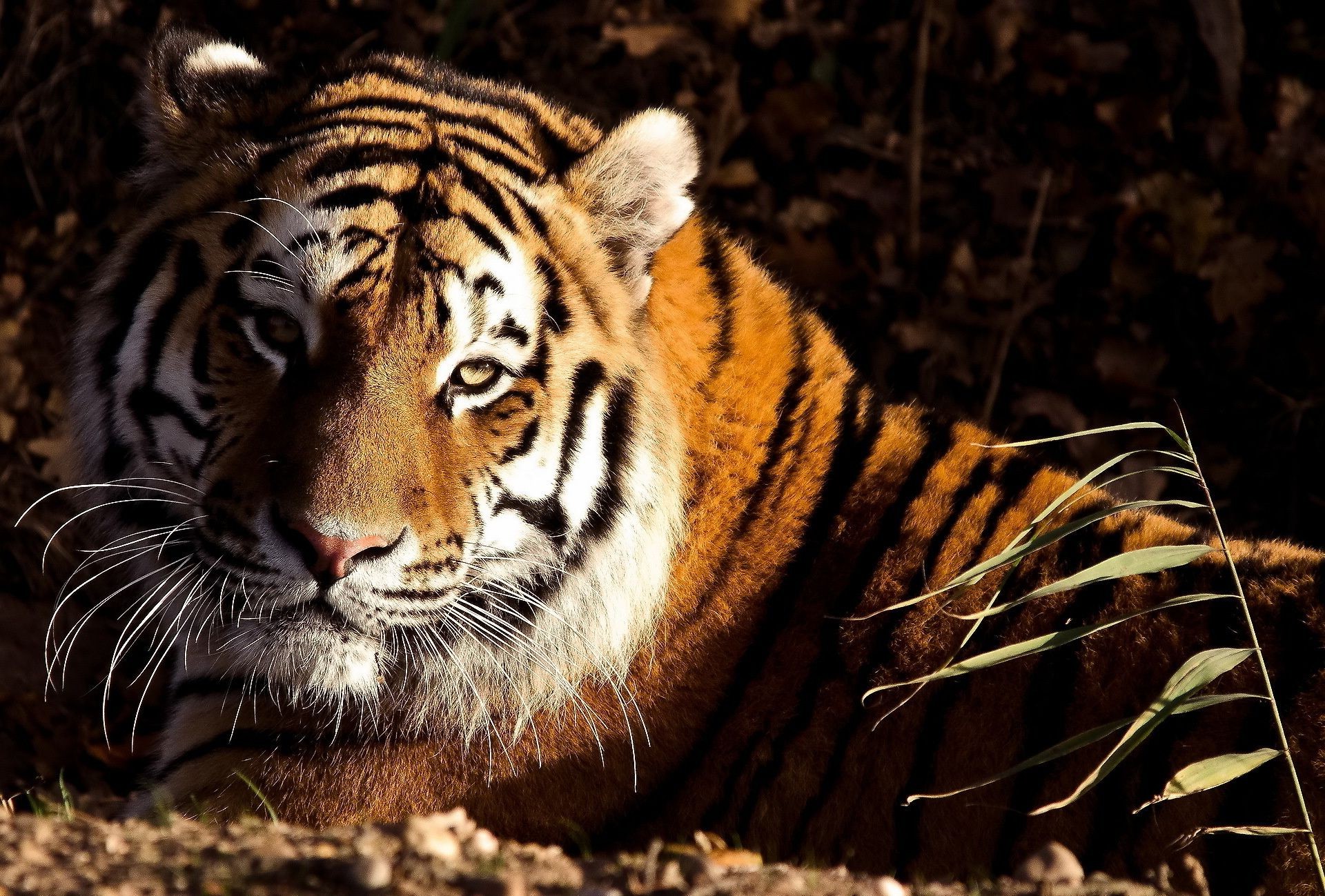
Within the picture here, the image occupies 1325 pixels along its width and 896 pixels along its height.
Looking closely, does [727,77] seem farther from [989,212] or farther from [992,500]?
[992,500]

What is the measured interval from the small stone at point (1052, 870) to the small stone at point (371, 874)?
0.74m

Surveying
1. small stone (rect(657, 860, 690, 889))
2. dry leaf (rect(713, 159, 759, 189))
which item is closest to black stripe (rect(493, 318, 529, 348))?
small stone (rect(657, 860, 690, 889))

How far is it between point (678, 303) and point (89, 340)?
3.42 feet

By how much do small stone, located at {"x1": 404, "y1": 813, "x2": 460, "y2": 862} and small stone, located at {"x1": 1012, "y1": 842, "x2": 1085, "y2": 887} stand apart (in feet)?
2.19

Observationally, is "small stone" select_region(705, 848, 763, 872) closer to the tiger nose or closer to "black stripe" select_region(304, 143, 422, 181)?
Result: the tiger nose

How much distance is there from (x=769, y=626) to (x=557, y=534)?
0.38m

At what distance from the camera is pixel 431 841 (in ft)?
4.74

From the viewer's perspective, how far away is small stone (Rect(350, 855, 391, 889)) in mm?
1346

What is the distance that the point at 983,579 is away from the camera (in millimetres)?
2137

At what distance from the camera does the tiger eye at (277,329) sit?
6.70ft

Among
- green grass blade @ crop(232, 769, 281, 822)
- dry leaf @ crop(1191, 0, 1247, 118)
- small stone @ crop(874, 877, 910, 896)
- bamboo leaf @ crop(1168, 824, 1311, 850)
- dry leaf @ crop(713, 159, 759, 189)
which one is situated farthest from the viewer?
dry leaf @ crop(713, 159, 759, 189)

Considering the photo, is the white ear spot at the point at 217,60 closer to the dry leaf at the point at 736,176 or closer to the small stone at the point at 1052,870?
the small stone at the point at 1052,870

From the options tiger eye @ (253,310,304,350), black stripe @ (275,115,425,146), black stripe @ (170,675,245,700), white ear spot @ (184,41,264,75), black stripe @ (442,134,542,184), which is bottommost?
black stripe @ (170,675,245,700)

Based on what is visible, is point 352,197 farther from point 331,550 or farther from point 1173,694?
point 1173,694
